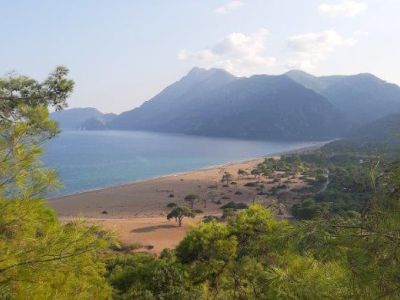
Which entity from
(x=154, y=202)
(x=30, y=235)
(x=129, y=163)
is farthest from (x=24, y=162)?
(x=129, y=163)

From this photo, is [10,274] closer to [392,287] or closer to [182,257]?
[392,287]

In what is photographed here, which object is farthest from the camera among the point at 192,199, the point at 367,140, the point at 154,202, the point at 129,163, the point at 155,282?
the point at 367,140

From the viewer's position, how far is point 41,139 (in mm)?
6090

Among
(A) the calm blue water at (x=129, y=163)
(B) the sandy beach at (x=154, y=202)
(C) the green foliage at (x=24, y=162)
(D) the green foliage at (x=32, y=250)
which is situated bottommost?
(B) the sandy beach at (x=154, y=202)

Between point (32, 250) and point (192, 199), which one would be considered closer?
point (32, 250)

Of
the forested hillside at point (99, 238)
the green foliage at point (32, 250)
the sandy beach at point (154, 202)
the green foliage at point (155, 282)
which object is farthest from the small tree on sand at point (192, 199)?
the green foliage at point (32, 250)

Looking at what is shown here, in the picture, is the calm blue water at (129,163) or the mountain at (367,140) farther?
the mountain at (367,140)

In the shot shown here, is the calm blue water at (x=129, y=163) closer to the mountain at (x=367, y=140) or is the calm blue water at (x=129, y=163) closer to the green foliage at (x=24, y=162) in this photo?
the mountain at (x=367, y=140)

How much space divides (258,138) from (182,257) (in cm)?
16840

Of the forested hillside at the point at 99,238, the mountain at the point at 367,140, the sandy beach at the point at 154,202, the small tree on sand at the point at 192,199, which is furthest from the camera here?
the mountain at the point at 367,140

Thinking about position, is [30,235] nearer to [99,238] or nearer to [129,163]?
[99,238]

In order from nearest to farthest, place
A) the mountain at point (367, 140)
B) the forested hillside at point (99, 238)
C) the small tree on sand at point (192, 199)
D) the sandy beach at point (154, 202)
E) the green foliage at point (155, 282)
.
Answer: the forested hillside at point (99, 238) < the green foliage at point (155, 282) < the sandy beach at point (154, 202) < the small tree on sand at point (192, 199) < the mountain at point (367, 140)

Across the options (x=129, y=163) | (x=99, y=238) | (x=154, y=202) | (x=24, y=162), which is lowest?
(x=154, y=202)

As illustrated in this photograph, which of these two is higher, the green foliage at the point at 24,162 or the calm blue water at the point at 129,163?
the green foliage at the point at 24,162
